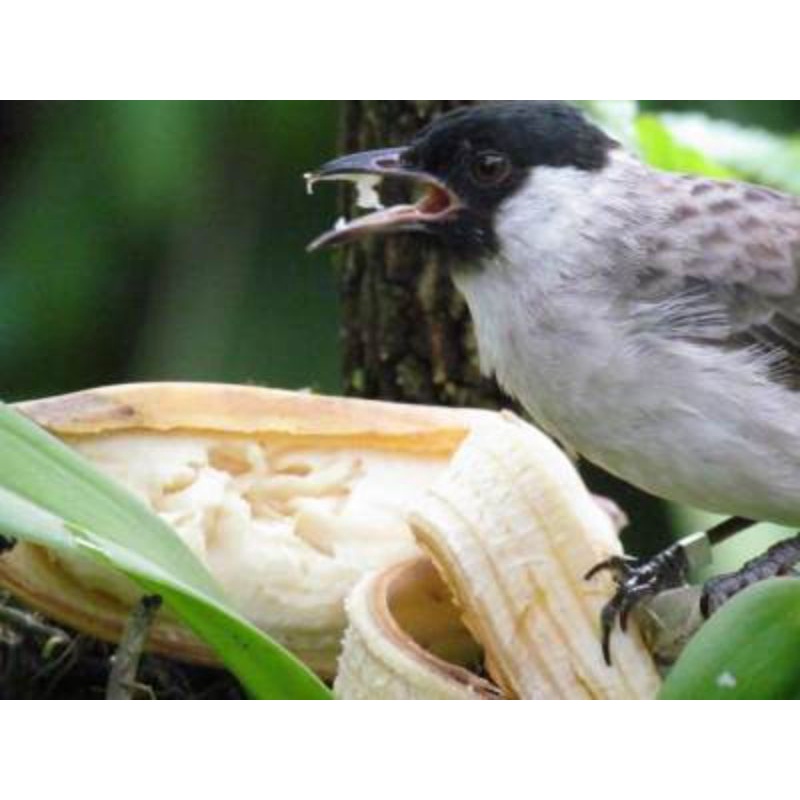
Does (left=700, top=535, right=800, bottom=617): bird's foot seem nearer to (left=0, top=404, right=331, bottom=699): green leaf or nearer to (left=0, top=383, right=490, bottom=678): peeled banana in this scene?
(left=0, top=383, right=490, bottom=678): peeled banana

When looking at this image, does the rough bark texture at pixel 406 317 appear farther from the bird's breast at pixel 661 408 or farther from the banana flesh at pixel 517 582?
the banana flesh at pixel 517 582

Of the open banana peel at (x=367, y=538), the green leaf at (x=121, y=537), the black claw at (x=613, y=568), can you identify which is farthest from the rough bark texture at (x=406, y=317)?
the green leaf at (x=121, y=537)

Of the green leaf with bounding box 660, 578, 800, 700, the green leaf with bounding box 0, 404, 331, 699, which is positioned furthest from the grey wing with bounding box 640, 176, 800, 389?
the green leaf with bounding box 0, 404, 331, 699

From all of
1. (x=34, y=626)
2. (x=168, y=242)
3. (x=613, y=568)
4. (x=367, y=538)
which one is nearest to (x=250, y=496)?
(x=367, y=538)

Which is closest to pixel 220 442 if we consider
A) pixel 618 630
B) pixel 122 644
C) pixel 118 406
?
pixel 118 406

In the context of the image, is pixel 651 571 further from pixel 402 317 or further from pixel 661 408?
pixel 402 317
